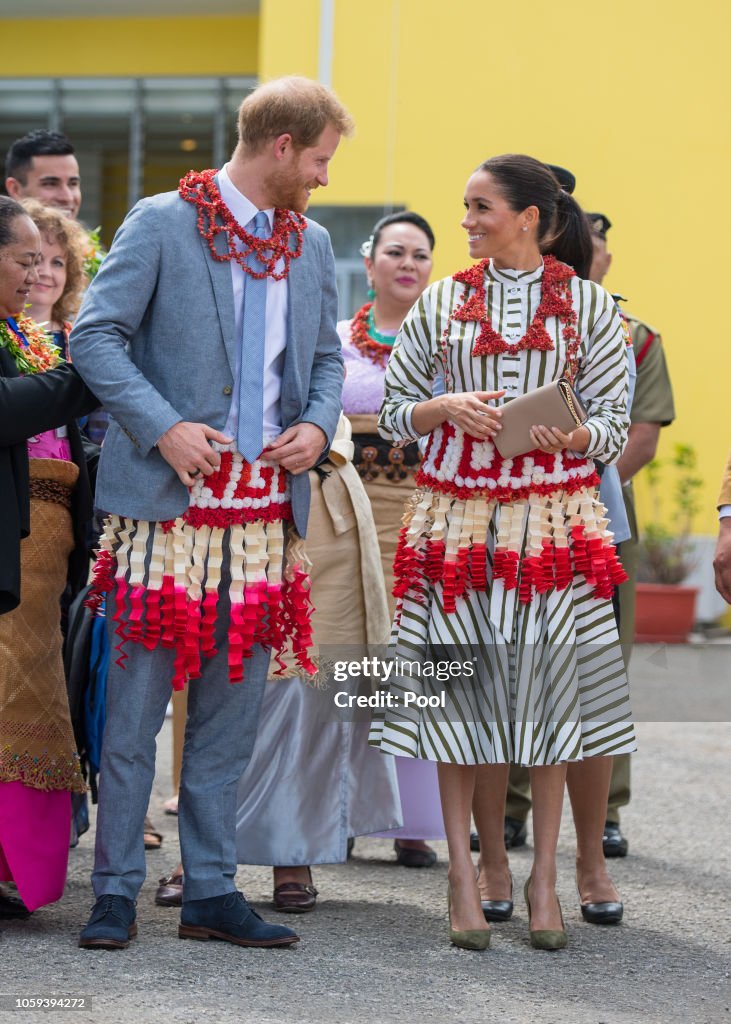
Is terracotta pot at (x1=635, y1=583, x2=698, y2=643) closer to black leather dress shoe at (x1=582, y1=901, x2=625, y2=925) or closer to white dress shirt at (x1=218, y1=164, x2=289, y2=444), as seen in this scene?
black leather dress shoe at (x1=582, y1=901, x2=625, y2=925)

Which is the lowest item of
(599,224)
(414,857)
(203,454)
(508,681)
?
(414,857)

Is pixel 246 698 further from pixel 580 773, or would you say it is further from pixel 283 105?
pixel 283 105

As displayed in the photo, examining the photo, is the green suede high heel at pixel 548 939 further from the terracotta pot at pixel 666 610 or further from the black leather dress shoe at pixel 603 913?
the terracotta pot at pixel 666 610

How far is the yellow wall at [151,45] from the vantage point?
13.8m

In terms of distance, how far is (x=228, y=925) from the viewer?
370 centimetres

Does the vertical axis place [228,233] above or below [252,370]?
above

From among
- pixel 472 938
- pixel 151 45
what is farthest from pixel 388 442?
pixel 151 45

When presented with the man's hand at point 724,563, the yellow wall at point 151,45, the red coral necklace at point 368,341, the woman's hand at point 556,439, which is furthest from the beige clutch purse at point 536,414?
the yellow wall at point 151,45

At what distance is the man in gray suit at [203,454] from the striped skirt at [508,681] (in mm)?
404

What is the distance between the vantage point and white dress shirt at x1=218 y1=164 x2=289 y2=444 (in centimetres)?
369

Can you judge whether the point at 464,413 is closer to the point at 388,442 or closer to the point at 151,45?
the point at 388,442

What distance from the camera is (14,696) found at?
149 inches

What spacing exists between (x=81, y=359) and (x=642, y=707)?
575 cm

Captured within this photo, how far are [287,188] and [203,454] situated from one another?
724 mm
